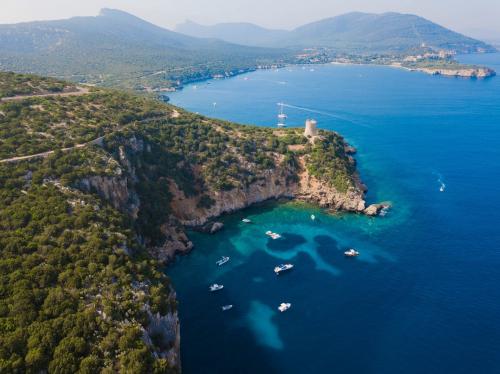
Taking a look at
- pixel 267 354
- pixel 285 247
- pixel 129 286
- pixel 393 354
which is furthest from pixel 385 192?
pixel 129 286

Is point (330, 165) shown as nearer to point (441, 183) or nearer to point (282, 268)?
point (441, 183)

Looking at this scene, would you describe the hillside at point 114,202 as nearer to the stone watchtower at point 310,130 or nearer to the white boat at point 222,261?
the stone watchtower at point 310,130

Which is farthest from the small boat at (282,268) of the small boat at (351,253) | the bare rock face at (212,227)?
the bare rock face at (212,227)

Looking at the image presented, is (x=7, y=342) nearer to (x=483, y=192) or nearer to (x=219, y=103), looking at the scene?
(x=483, y=192)

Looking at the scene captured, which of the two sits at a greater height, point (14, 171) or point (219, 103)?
point (14, 171)

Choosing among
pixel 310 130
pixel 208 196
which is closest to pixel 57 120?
pixel 208 196

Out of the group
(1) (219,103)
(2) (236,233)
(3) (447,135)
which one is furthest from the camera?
(1) (219,103)
